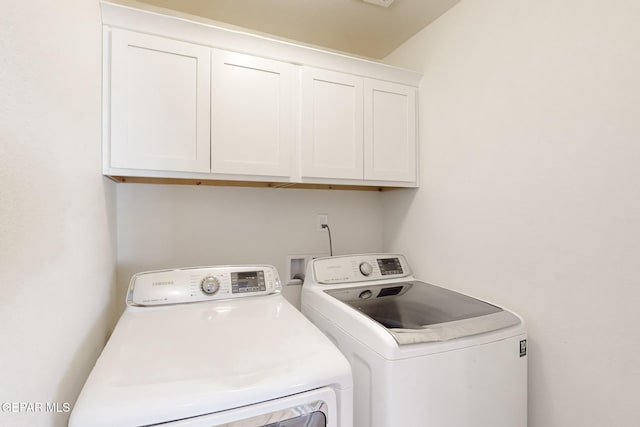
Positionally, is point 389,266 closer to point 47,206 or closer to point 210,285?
point 210,285

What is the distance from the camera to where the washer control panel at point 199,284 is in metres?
1.26

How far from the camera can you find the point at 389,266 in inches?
70.7

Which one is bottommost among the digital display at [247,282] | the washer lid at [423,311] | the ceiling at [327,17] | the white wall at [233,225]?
the washer lid at [423,311]

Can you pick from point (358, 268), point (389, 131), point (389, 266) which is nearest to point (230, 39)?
point (389, 131)

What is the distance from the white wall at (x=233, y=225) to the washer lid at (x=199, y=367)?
19.3 inches

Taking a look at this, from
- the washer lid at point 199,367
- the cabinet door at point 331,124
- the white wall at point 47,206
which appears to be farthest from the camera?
the cabinet door at point 331,124

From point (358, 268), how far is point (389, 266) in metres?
0.23

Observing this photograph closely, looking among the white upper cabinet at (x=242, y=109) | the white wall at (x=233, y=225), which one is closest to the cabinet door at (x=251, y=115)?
the white upper cabinet at (x=242, y=109)

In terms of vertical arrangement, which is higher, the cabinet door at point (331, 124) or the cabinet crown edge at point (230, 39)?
the cabinet crown edge at point (230, 39)

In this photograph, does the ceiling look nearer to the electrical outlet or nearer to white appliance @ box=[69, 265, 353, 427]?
the electrical outlet

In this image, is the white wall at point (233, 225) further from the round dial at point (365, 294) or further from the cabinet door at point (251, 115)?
the round dial at point (365, 294)

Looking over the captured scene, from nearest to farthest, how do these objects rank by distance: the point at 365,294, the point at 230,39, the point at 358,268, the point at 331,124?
the point at 230,39 < the point at 365,294 < the point at 331,124 < the point at 358,268

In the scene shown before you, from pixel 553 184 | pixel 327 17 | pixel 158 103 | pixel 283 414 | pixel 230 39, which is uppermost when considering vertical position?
pixel 327 17

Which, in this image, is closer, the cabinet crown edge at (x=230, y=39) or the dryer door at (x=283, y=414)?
the dryer door at (x=283, y=414)
